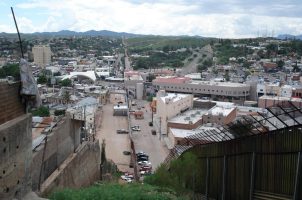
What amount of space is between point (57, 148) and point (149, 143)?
18.7m

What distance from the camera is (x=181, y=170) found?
10.7 metres

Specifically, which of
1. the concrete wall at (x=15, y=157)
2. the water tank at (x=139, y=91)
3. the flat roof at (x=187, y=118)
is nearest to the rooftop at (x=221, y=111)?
A: the flat roof at (x=187, y=118)

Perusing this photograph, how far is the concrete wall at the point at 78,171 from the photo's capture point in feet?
35.9

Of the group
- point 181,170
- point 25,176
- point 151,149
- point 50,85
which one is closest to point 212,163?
point 181,170

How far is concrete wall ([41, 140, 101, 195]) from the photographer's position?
431 inches

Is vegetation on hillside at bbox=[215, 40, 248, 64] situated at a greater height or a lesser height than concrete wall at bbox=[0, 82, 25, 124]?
lesser

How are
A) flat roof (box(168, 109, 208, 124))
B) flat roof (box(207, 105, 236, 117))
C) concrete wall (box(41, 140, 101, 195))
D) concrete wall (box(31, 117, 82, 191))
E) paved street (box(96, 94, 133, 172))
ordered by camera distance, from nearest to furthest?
concrete wall (box(31, 117, 82, 191)) → concrete wall (box(41, 140, 101, 195)) → paved street (box(96, 94, 133, 172)) → flat roof (box(168, 109, 208, 124)) → flat roof (box(207, 105, 236, 117))

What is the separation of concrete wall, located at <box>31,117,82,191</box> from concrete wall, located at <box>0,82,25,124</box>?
7.51ft

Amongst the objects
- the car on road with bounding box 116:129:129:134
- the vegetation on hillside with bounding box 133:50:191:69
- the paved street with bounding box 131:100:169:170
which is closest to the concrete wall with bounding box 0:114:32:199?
the paved street with bounding box 131:100:169:170

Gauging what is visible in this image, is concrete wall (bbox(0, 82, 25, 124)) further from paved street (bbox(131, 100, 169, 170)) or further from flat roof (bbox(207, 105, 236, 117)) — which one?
flat roof (bbox(207, 105, 236, 117))

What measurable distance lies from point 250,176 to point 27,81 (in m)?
3.96

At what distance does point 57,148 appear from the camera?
1220 centimetres

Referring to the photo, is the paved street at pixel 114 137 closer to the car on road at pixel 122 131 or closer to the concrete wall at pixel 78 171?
the car on road at pixel 122 131

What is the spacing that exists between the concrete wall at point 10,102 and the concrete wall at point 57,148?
229cm
